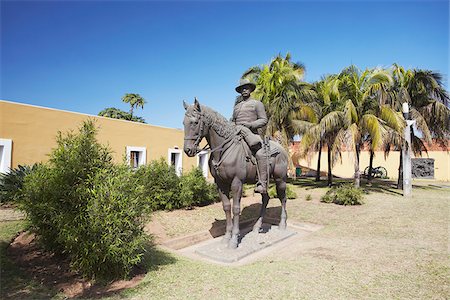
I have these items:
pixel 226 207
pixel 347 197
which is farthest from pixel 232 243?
Answer: pixel 347 197

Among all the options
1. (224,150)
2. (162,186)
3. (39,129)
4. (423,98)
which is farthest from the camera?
(423,98)

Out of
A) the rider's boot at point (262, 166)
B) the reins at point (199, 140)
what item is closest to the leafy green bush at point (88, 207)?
the reins at point (199, 140)

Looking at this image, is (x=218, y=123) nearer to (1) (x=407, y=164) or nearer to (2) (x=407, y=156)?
(2) (x=407, y=156)

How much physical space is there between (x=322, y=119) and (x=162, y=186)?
8674mm

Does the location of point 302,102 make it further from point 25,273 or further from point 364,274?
point 25,273

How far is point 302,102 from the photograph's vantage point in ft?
50.9

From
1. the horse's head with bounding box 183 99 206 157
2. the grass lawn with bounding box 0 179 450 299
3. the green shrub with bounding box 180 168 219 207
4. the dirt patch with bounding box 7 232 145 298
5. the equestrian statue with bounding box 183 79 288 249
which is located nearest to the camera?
the grass lawn with bounding box 0 179 450 299

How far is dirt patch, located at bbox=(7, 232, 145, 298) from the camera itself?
3707 mm

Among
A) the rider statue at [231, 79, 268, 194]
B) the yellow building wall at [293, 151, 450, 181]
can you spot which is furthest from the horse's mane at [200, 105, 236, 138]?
the yellow building wall at [293, 151, 450, 181]

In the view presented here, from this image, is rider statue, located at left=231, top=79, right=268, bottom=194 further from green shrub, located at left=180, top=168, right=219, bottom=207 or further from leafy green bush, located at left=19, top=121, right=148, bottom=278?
green shrub, located at left=180, top=168, right=219, bottom=207

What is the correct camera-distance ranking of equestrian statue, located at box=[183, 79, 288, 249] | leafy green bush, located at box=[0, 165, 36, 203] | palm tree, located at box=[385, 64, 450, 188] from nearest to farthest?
equestrian statue, located at box=[183, 79, 288, 249]
leafy green bush, located at box=[0, 165, 36, 203]
palm tree, located at box=[385, 64, 450, 188]

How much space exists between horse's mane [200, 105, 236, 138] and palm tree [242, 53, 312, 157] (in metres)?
9.98

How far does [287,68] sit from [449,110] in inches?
342

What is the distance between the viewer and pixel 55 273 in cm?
426
